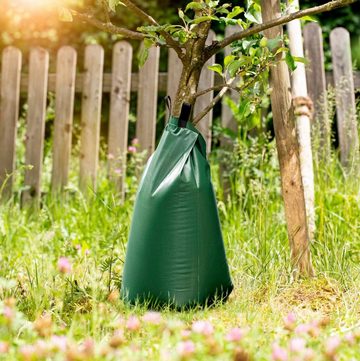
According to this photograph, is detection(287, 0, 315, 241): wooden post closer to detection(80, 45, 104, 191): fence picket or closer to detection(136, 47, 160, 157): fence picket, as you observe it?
detection(136, 47, 160, 157): fence picket

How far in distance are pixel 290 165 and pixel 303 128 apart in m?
0.59

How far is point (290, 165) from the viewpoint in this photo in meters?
2.59

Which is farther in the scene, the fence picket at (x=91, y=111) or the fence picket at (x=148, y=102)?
the fence picket at (x=91, y=111)

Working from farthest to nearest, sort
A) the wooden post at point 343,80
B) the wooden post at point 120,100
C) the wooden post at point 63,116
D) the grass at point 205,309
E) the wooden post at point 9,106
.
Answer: the wooden post at point 9,106, the wooden post at point 63,116, the wooden post at point 120,100, the wooden post at point 343,80, the grass at point 205,309

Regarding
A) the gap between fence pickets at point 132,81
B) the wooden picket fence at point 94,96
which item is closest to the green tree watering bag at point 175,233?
the wooden picket fence at point 94,96

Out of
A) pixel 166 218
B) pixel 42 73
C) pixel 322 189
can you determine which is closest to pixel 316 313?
pixel 166 218

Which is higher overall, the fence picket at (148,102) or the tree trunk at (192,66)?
the fence picket at (148,102)

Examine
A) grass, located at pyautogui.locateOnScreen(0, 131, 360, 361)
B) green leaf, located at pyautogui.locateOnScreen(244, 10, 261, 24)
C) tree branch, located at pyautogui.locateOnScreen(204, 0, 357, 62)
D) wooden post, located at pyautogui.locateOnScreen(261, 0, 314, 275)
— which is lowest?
grass, located at pyautogui.locateOnScreen(0, 131, 360, 361)

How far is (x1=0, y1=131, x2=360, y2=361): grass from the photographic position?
166cm

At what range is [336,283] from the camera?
253cm

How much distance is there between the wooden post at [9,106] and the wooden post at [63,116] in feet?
1.21

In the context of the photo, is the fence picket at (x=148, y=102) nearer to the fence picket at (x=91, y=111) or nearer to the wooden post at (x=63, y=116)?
the fence picket at (x=91, y=111)

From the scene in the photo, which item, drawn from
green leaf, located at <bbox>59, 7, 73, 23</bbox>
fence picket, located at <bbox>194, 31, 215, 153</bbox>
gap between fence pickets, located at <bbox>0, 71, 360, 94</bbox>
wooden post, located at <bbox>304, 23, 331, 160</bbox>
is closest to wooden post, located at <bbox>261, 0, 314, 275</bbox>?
green leaf, located at <bbox>59, 7, 73, 23</bbox>

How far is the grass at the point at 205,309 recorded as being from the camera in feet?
5.43
